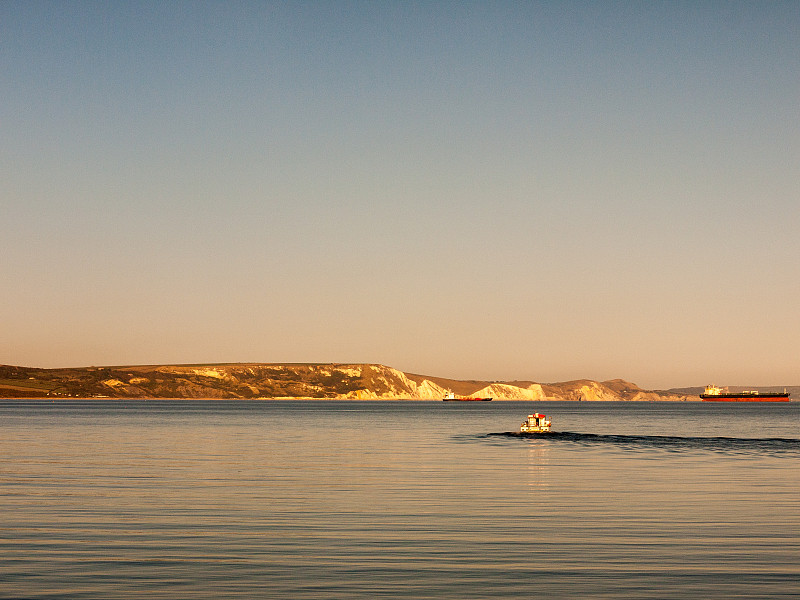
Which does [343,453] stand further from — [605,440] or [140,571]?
[140,571]

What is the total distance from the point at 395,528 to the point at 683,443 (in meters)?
66.9

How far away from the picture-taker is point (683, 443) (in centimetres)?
9181

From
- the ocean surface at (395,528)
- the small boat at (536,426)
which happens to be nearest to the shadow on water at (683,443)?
the small boat at (536,426)

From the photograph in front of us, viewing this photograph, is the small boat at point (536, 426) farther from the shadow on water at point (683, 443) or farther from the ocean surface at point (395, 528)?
the ocean surface at point (395, 528)

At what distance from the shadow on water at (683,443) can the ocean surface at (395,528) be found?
636 inches

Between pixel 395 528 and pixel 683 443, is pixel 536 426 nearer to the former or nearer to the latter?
pixel 683 443

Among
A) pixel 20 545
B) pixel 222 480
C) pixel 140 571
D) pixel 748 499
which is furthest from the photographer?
pixel 222 480

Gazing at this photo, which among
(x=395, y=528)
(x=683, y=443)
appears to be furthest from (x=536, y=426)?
(x=395, y=528)

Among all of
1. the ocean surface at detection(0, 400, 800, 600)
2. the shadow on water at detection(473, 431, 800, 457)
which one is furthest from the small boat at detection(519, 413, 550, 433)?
the ocean surface at detection(0, 400, 800, 600)

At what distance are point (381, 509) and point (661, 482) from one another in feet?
62.4

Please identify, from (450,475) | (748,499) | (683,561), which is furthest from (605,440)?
(683,561)

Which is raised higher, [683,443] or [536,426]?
[536,426]

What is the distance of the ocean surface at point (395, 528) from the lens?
22031 millimetres

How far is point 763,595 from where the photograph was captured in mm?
20656
